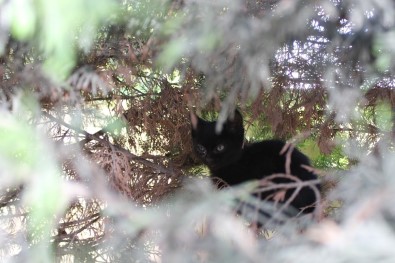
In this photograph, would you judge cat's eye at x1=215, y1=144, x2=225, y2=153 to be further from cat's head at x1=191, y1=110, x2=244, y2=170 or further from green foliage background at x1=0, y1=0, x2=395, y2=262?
green foliage background at x1=0, y1=0, x2=395, y2=262

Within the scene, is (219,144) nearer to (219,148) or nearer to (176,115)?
(219,148)

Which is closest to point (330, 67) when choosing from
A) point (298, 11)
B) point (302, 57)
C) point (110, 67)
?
point (302, 57)

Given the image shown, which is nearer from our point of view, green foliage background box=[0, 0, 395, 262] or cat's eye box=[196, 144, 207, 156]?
green foliage background box=[0, 0, 395, 262]

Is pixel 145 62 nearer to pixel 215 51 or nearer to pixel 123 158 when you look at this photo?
pixel 123 158

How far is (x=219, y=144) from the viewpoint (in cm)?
313

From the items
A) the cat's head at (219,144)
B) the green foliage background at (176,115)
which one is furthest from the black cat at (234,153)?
the green foliage background at (176,115)

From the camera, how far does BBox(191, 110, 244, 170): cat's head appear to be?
9.96 ft

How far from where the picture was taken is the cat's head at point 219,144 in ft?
9.96

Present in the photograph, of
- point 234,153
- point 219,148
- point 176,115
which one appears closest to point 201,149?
point 219,148

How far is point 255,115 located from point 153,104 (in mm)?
562

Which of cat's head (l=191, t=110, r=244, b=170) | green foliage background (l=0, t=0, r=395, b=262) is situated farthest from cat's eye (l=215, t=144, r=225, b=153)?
green foliage background (l=0, t=0, r=395, b=262)

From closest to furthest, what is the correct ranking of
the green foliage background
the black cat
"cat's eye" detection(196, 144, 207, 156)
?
the green foliage background, the black cat, "cat's eye" detection(196, 144, 207, 156)

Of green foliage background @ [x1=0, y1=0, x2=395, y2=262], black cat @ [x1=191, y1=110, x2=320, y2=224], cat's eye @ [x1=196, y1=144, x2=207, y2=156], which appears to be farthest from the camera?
cat's eye @ [x1=196, y1=144, x2=207, y2=156]

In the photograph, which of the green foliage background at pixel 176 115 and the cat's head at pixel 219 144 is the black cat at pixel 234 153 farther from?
the green foliage background at pixel 176 115
